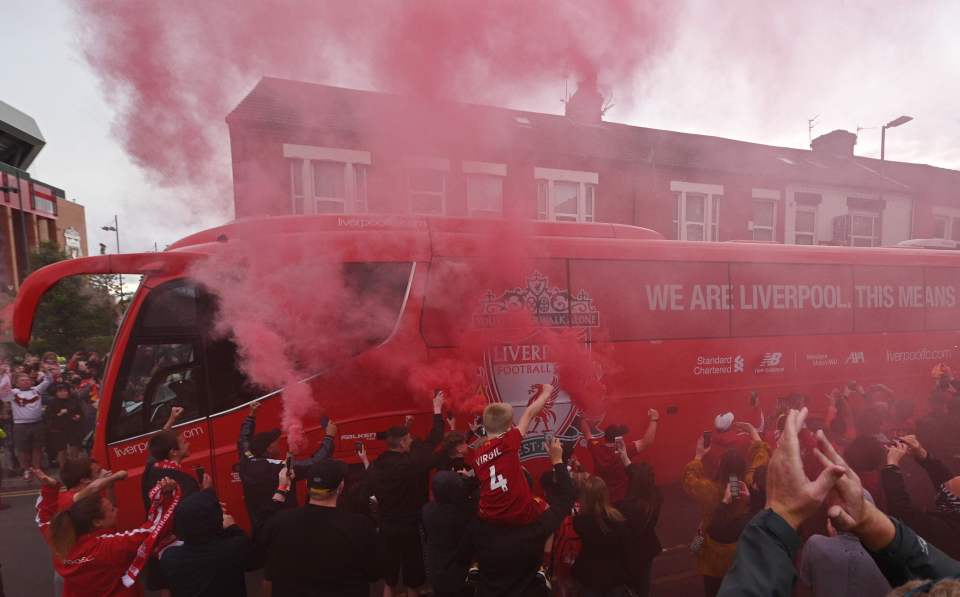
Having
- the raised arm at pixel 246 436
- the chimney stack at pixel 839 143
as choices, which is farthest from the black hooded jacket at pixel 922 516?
the chimney stack at pixel 839 143

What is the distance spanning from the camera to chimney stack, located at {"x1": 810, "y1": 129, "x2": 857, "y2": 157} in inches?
760

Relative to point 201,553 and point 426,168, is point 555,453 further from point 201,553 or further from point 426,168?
point 426,168

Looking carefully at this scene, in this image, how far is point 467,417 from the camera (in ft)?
16.8

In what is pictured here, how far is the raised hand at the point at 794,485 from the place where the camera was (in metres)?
1.46

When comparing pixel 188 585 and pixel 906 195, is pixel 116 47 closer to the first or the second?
pixel 188 585

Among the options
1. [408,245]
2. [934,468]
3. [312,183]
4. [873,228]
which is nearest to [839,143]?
[873,228]

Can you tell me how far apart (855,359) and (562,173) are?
8.54m

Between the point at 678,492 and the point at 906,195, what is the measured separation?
19.0m

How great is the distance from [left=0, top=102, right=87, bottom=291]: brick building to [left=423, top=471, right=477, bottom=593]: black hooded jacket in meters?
24.5

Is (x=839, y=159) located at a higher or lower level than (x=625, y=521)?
higher

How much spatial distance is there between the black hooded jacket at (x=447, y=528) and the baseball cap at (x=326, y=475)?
29.3 inches

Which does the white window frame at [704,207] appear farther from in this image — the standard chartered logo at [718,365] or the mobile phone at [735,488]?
the mobile phone at [735,488]

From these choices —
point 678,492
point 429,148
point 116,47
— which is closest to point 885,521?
point 429,148

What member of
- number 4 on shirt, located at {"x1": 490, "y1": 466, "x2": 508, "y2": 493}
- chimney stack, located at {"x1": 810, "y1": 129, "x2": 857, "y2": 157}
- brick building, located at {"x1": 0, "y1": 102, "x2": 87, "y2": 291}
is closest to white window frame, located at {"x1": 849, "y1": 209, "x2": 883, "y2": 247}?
chimney stack, located at {"x1": 810, "y1": 129, "x2": 857, "y2": 157}
